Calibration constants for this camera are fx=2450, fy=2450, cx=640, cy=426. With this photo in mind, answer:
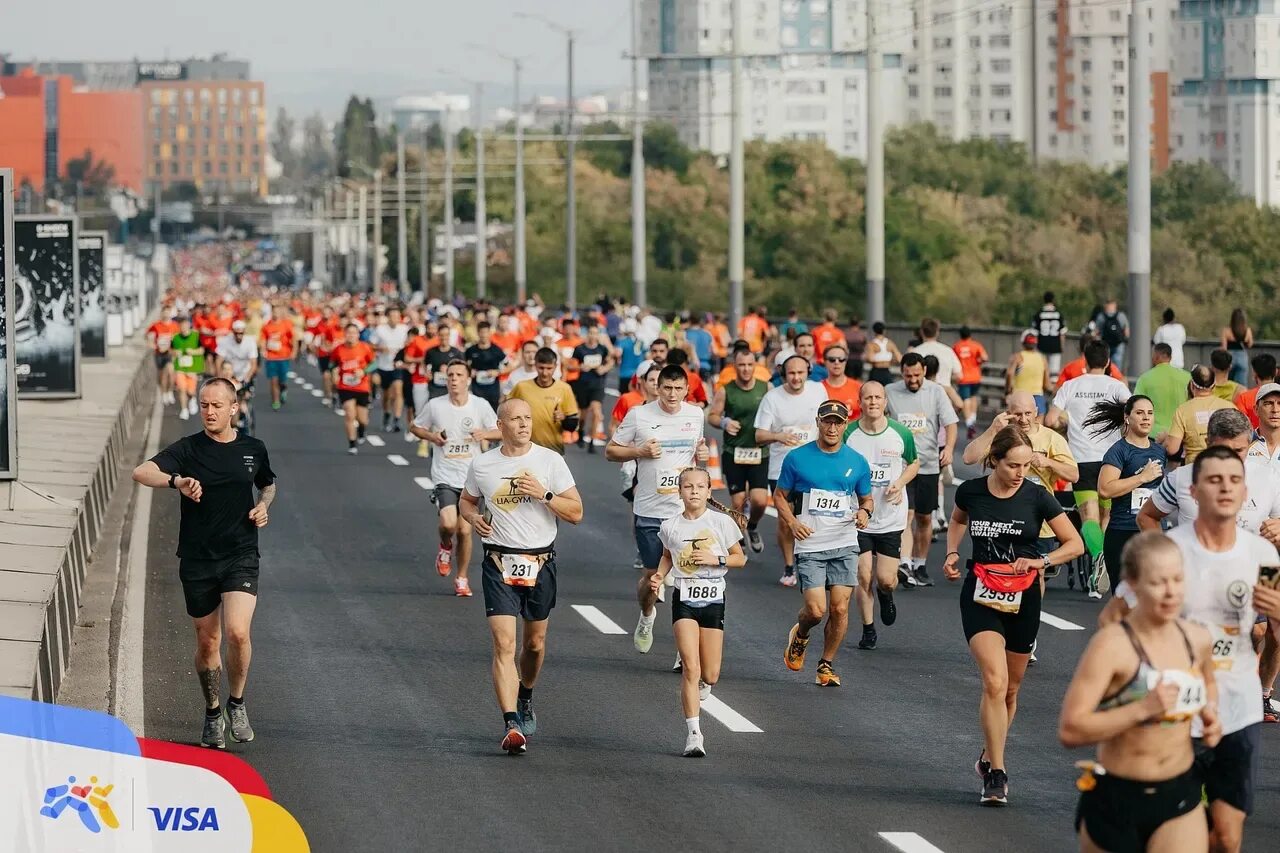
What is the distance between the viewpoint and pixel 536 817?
10516 millimetres

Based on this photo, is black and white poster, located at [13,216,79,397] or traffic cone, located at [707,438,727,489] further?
black and white poster, located at [13,216,79,397]

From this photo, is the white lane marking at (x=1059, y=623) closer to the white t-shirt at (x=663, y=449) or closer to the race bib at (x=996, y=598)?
the white t-shirt at (x=663, y=449)

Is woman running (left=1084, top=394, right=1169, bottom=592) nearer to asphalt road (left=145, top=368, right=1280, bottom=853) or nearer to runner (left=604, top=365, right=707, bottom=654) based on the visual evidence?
asphalt road (left=145, top=368, right=1280, bottom=853)

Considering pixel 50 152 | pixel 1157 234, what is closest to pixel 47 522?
pixel 1157 234

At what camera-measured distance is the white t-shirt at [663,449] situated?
53.2 ft

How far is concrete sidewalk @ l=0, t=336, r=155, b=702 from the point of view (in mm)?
12680

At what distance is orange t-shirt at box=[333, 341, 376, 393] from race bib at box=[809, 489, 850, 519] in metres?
18.5

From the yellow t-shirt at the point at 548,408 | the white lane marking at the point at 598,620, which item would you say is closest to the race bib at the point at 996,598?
the white lane marking at the point at 598,620

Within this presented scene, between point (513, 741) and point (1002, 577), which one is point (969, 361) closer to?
point (513, 741)

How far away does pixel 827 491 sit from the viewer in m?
14.0

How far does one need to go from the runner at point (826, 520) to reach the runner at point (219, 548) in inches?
125

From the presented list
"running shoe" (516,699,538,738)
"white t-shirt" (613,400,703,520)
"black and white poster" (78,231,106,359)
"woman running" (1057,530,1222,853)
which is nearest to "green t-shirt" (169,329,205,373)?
"black and white poster" (78,231,106,359)

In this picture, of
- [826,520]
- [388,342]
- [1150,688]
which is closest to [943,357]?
[826,520]

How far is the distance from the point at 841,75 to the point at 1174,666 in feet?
600
